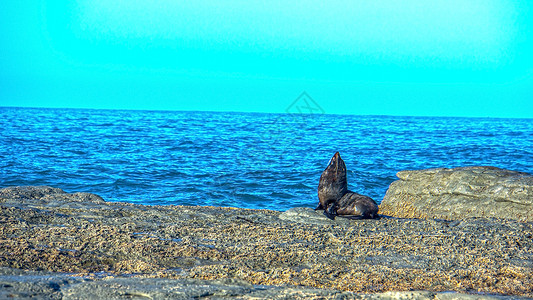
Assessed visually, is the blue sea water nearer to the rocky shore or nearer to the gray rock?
the gray rock

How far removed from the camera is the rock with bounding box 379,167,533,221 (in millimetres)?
8469

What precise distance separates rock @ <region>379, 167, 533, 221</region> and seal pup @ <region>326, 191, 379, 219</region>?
1989 millimetres

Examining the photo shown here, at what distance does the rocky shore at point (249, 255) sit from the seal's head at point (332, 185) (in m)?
0.79

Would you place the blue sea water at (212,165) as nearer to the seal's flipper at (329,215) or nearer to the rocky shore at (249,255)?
the seal's flipper at (329,215)

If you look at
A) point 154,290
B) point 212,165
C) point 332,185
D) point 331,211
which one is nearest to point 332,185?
point 332,185

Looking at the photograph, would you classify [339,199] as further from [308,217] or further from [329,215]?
[308,217]

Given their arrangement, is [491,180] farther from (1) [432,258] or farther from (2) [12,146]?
(2) [12,146]

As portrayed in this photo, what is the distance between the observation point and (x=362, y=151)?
76.3ft

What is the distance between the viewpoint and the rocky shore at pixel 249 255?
3.87 metres

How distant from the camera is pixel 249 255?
503cm

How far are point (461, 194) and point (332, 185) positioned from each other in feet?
8.94

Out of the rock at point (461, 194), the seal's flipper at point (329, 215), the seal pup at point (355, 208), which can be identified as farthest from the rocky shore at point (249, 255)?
the rock at point (461, 194)

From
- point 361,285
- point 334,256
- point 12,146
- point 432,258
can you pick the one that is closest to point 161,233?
point 334,256

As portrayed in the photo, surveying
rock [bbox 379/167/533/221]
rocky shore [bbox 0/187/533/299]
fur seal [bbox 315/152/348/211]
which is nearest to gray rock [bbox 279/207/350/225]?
rocky shore [bbox 0/187/533/299]
